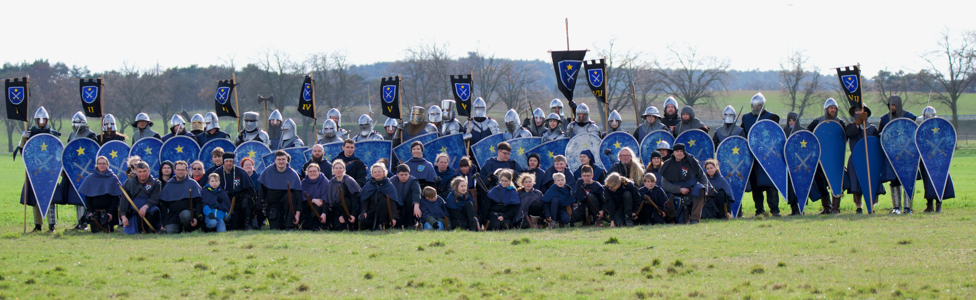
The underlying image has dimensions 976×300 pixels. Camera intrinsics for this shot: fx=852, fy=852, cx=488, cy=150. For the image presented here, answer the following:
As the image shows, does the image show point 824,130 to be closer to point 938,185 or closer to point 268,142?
point 938,185

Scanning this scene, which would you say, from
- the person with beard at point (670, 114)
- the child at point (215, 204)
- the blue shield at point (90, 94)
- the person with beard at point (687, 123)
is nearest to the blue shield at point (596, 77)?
the person with beard at point (670, 114)

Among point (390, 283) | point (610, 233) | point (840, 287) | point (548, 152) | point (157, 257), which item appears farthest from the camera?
Answer: point (548, 152)

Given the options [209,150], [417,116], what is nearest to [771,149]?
[417,116]

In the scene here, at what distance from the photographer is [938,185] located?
9961 mm

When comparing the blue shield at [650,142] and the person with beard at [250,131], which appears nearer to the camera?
the blue shield at [650,142]

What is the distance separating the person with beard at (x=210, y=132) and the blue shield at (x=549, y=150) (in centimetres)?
407

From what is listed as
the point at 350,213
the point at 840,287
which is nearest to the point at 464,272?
the point at 840,287

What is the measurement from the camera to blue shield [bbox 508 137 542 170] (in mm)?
10916

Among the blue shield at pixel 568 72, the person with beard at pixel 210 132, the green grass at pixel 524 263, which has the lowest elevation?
the green grass at pixel 524 263

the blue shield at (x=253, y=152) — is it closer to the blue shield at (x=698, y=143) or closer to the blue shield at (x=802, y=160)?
the blue shield at (x=698, y=143)

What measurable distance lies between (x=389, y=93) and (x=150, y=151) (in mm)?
3241

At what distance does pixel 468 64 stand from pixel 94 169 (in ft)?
106

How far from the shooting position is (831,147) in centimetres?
1035

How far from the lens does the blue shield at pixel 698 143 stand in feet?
34.4
